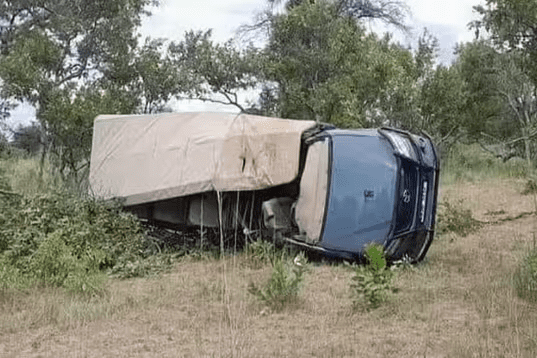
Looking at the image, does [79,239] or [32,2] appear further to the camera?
[32,2]

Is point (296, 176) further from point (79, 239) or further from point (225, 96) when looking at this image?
point (225, 96)

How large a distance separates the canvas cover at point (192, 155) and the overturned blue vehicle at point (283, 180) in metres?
0.01

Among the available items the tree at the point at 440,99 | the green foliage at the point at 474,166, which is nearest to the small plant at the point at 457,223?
the green foliage at the point at 474,166

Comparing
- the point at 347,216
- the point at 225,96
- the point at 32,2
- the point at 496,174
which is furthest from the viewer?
the point at 225,96

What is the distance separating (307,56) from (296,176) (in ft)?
39.8

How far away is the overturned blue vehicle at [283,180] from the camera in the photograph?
Result: 8148 millimetres

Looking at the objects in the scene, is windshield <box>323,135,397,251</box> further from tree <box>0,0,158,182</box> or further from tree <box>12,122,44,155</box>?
tree <box>12,122,44,155</box>

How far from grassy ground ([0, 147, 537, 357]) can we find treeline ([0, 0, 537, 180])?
20.6 ft

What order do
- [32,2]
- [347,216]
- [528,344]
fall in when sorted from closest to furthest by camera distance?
[528,344] < [347,216] < [32,2]

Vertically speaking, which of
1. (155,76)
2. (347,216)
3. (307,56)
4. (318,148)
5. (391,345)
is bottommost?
(391,345)

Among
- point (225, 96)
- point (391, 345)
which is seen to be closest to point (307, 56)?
point (225, 96)

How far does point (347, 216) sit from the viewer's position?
8.15 meters

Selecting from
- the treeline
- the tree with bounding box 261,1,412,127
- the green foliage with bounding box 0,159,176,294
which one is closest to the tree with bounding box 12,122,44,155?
the treeline

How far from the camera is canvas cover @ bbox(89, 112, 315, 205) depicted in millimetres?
8656
